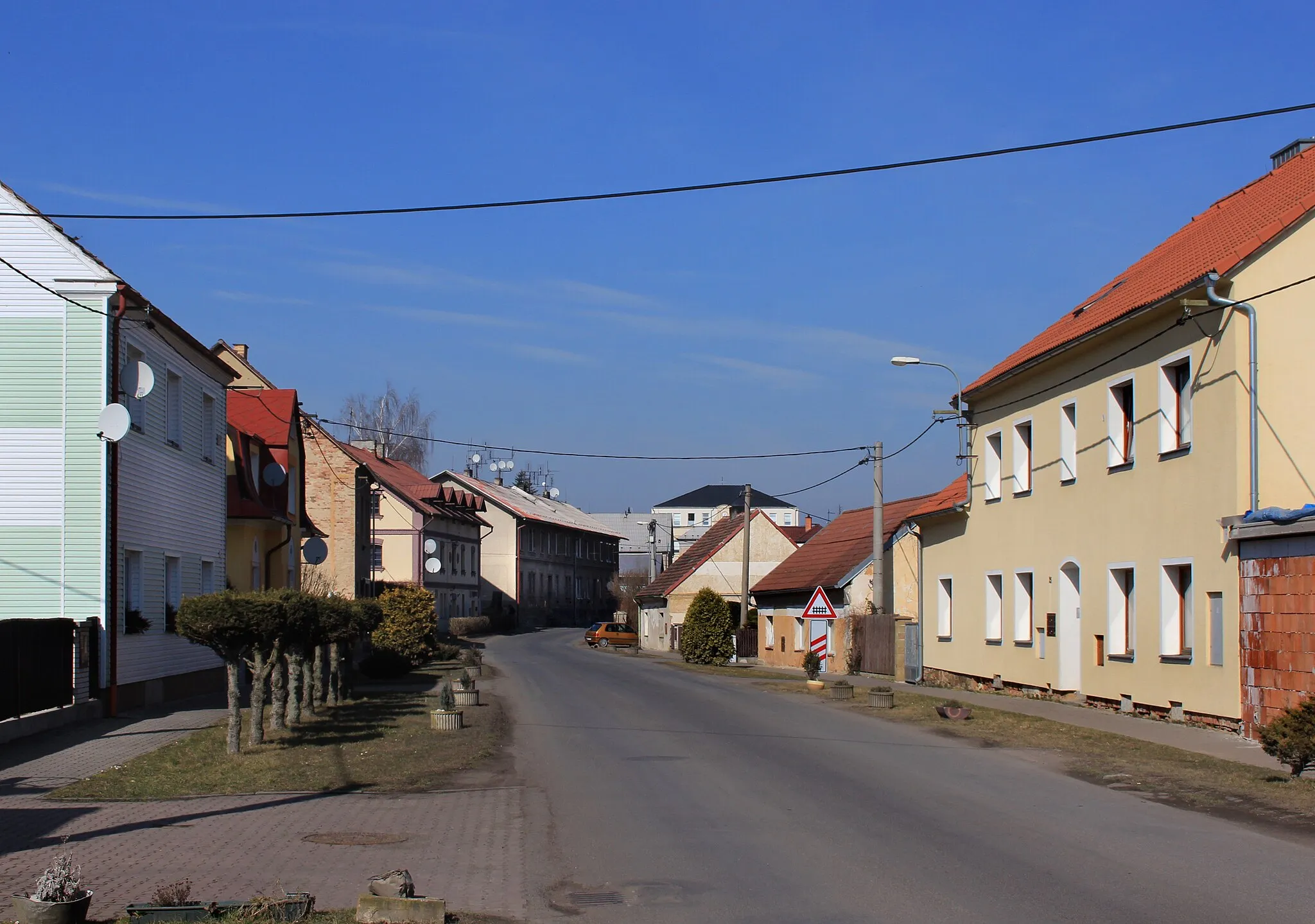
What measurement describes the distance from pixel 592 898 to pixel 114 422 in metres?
13.1

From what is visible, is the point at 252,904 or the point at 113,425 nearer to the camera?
the point at 252,904

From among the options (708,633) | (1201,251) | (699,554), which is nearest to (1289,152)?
(1201,251)

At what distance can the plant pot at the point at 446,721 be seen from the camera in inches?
725

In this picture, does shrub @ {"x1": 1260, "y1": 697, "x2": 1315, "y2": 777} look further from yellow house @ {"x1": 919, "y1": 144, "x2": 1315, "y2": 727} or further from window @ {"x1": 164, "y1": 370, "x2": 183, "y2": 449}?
window @ {"x1": 164, "y1": 370, "x2": 183, "y2": 449}

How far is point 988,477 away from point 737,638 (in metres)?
21.9

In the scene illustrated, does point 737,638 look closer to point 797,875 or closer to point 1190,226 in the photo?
point 1190,226

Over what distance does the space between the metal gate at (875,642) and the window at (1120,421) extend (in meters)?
13.6

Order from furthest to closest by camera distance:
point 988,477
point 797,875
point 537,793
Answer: point 988,477 < point 537,793 < point 797,875

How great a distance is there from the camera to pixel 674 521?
158m

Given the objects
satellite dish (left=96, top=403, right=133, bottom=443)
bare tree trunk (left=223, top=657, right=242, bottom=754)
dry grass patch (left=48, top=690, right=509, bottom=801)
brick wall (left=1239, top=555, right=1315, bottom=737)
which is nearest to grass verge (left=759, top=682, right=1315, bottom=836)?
brick wall (left=1239, top=555, right=1315, bottom=737)

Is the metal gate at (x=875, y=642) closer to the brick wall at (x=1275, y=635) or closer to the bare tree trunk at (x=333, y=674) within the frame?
the bare tree trunk at (x=333, y=674)

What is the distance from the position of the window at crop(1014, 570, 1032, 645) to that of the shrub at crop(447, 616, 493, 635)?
43.1 meters

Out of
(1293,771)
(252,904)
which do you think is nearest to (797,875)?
(252,904)

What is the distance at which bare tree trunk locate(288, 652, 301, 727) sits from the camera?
18906mm
